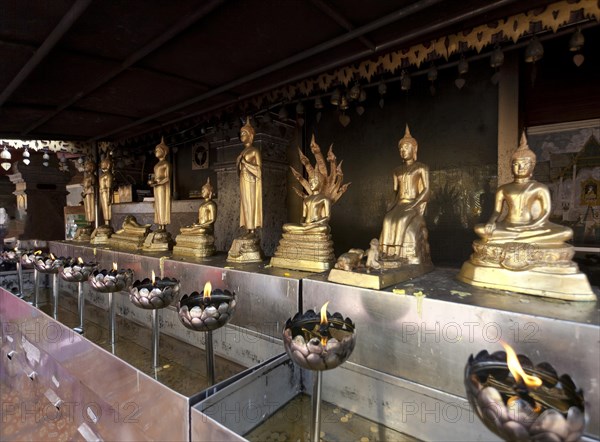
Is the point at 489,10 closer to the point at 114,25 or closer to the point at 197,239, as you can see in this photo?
the point at 114,25

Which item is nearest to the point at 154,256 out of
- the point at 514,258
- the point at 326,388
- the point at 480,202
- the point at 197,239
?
the point at 197,239

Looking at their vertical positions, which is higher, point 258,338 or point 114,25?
point 114,25

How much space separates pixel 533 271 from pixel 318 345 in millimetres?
1154

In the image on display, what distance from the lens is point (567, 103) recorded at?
9.18ft

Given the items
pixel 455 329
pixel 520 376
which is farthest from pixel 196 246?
pixel 520 376

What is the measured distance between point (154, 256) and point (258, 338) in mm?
1528

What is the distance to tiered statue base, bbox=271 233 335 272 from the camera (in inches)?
87.5

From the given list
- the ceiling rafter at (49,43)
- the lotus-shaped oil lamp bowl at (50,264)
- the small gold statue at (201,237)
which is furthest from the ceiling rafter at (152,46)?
the lotus-shaped oil lamp bowl at (50,264)

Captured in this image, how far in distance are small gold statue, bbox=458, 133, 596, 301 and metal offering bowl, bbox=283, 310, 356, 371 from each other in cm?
90

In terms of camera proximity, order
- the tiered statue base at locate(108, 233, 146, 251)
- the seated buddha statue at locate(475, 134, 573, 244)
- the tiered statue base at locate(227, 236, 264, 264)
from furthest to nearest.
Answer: the tiered statue base at locate(108, 233, 146, 251) < the tiered statue base at locate(227, 236, 264, 264) < the seated buddha statue at locate(475, 134, 573, 244)

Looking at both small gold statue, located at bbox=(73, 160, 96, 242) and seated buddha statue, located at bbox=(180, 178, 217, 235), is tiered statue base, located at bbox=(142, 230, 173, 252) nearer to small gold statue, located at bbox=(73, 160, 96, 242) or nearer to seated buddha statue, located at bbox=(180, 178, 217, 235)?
seated buddha statue, located at bbox=(180, 178, 217, 235)

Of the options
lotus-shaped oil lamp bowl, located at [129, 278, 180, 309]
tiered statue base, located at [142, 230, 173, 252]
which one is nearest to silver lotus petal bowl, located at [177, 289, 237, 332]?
lotus-shaped oil lamp bowl, located at [129, 278, 180, 309]

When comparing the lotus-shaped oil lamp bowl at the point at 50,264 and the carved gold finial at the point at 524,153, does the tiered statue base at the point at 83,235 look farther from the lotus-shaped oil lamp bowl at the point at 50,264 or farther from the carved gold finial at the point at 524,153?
the carved gold finial at the point at 524,153

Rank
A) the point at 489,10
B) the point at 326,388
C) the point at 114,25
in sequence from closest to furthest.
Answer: the point at 326,388, the point at 489,10, the point at 114,25
